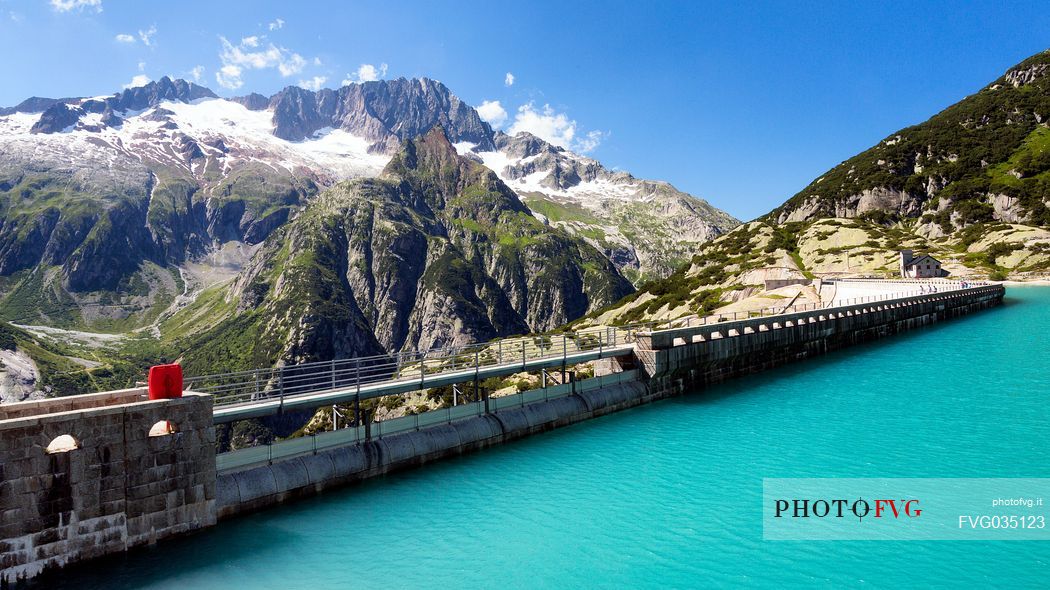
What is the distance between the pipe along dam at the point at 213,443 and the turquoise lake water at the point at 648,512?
83cm

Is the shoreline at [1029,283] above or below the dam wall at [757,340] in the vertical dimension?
above

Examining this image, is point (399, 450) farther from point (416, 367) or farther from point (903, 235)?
point (903, 235)

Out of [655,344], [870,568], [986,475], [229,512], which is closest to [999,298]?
[655,344]

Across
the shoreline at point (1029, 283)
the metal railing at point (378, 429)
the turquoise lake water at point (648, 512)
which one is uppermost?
the shoreline at point (1029, 283)

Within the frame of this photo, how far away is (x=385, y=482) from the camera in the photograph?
25.8 m

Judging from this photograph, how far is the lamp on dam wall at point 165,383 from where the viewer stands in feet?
63.3

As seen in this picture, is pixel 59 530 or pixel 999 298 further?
pixel 999 298

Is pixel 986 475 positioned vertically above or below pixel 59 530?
below

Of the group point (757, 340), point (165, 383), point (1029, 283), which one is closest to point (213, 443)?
point (165, 383)

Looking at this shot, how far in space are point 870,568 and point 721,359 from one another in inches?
1236

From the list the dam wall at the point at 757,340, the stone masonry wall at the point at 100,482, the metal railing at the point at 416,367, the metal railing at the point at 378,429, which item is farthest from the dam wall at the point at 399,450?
the dam wall at the point at 757,340

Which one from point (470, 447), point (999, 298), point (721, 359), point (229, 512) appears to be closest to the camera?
point (229, 512)

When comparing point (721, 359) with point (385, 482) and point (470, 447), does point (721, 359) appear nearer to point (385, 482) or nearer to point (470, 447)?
point (470, 447)

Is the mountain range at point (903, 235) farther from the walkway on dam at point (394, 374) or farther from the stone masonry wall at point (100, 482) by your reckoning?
the stone masonry wall at point (100, 482)
